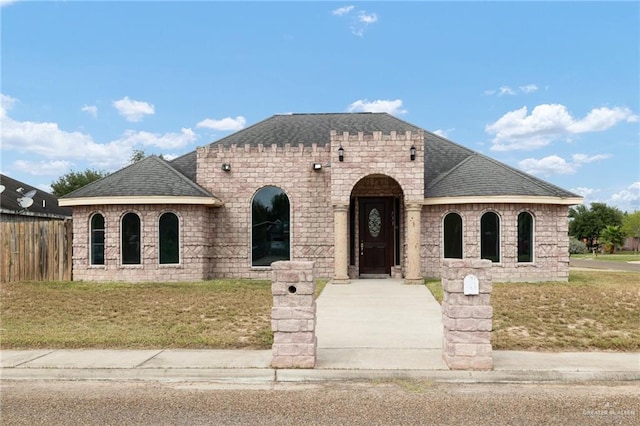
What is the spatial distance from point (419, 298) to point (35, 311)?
28.1ft

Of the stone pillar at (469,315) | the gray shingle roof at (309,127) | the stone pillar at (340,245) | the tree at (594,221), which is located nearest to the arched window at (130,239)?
the gray shingle roof at (309,127)

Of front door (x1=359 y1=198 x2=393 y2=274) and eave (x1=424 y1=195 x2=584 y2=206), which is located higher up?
eave (x1=424 y1=195 x2=584 y2=206)

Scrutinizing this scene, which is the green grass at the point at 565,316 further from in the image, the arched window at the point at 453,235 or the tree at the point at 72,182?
the tree at the point at 72,182

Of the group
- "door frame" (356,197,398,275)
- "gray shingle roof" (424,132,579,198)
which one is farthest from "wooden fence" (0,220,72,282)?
"gray shingle roof" (424,132,579,198)

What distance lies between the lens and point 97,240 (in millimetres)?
16391

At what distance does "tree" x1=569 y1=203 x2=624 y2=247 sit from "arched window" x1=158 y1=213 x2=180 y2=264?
234 feet

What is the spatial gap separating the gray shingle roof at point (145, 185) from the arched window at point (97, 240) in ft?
2.74

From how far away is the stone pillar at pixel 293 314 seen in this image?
6.40m

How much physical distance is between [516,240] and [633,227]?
67836 mm

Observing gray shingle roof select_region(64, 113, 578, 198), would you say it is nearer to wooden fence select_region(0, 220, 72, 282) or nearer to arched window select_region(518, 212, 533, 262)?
arched window select_region(518, 212, 533, 262)

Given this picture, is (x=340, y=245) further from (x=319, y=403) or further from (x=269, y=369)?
(x=319, y=403)

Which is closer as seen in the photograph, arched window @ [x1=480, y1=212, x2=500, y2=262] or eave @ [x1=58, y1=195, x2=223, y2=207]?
eave @ [x1=58, y1=195, x2=223, y2=207]

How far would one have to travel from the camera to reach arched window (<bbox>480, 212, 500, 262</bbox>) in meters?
16.1

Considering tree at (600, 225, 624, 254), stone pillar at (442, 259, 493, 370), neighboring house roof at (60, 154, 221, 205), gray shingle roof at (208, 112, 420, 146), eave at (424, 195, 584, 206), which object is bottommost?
tree at (600, 225, 624, 254)
